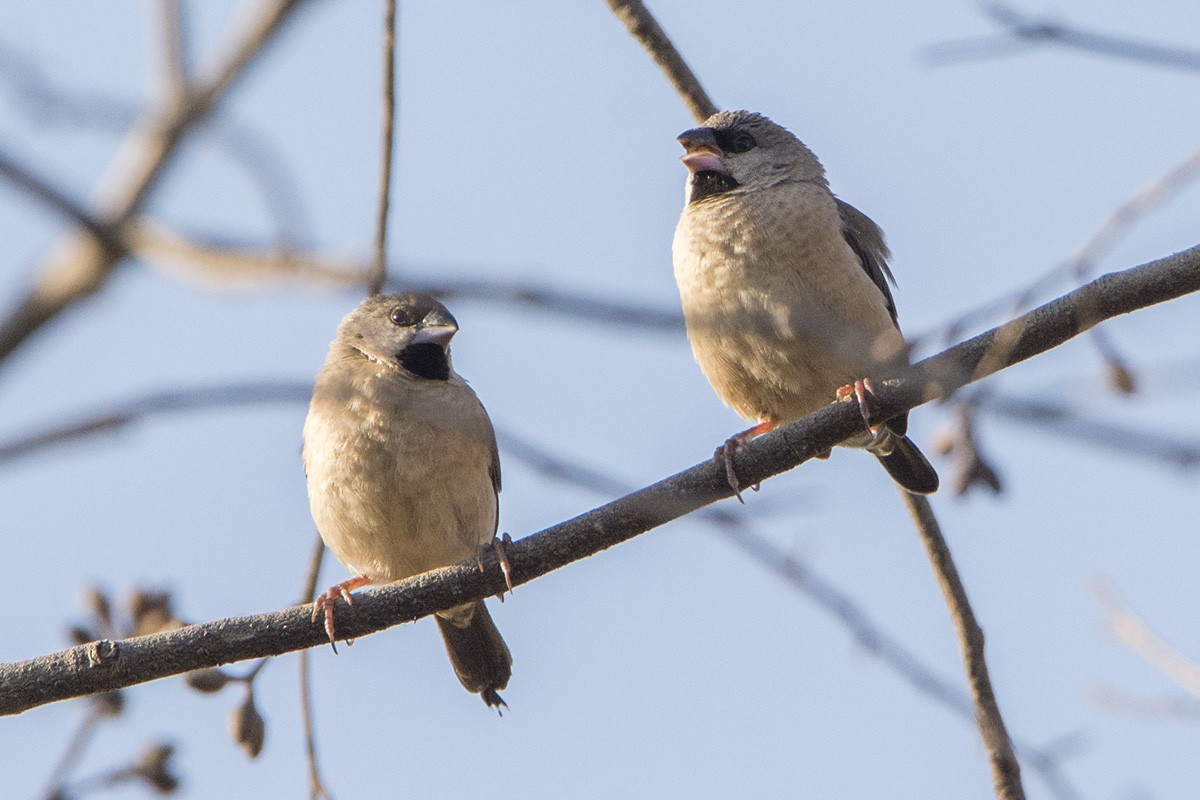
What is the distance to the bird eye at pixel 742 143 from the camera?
23.7ft

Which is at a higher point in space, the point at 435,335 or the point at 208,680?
the point at 435,335

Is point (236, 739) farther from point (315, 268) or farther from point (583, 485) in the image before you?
point (315, 268)

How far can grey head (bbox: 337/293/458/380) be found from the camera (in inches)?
273

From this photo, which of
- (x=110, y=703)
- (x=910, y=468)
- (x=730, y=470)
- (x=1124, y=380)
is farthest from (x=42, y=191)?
(x=910, y=468)

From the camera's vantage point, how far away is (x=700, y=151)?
7180 millimetres

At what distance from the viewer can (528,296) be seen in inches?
83.0

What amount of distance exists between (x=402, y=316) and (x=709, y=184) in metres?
1.61

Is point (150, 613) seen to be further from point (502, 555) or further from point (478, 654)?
point (478, 654)

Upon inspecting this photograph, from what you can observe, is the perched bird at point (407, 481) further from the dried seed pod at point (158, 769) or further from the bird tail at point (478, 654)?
the dried seed pod at point (158, 769)

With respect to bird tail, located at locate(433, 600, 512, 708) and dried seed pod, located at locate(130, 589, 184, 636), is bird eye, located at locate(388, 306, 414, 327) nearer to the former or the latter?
bird tail, located at locate(433, 600, 512, 708)

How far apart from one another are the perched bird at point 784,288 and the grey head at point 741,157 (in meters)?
0.03

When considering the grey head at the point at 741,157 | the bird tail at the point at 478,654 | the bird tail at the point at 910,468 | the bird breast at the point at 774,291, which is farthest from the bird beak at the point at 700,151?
the bird tail at the point at 478,654

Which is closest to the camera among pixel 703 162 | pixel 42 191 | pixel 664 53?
pixel 42 191

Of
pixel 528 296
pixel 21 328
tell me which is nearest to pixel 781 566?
pixel 528 296
